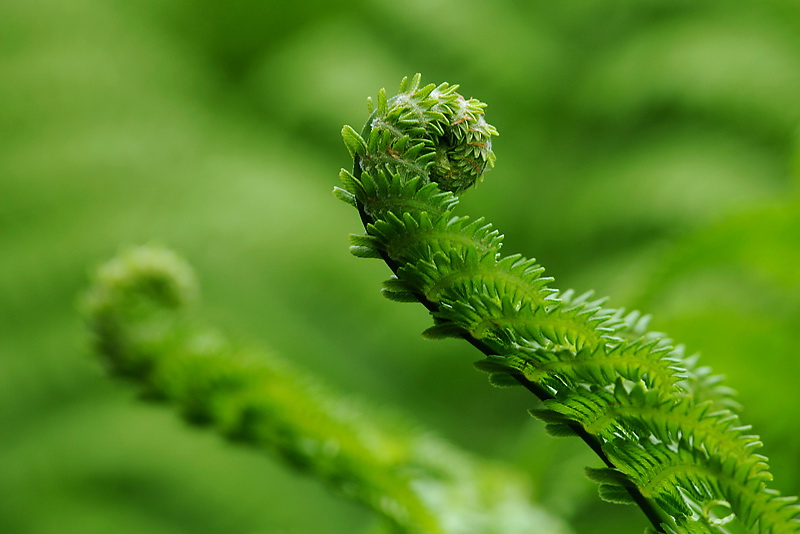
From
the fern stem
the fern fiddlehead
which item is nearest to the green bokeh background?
the fern fiddlehead

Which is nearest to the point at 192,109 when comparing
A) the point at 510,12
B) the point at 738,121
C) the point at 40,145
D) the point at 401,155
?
the point at 40,145

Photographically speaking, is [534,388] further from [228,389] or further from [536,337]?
[228,389]

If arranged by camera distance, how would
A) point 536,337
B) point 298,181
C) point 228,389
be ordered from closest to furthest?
point 536,337 < point 228,389 < point 298,181

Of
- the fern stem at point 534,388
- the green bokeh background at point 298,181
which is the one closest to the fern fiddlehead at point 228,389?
the fern stem at point 534,388

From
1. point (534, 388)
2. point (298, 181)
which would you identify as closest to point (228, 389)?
point (534, 388)

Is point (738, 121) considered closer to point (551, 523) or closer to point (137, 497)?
point (551, 523)

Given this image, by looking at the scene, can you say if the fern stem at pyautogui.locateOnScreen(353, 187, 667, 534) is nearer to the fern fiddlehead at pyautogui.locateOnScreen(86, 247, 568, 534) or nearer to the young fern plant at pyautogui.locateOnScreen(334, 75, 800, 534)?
the young fern plant at pyautogui.locateOnScreen(334, 75, 800, 534)
